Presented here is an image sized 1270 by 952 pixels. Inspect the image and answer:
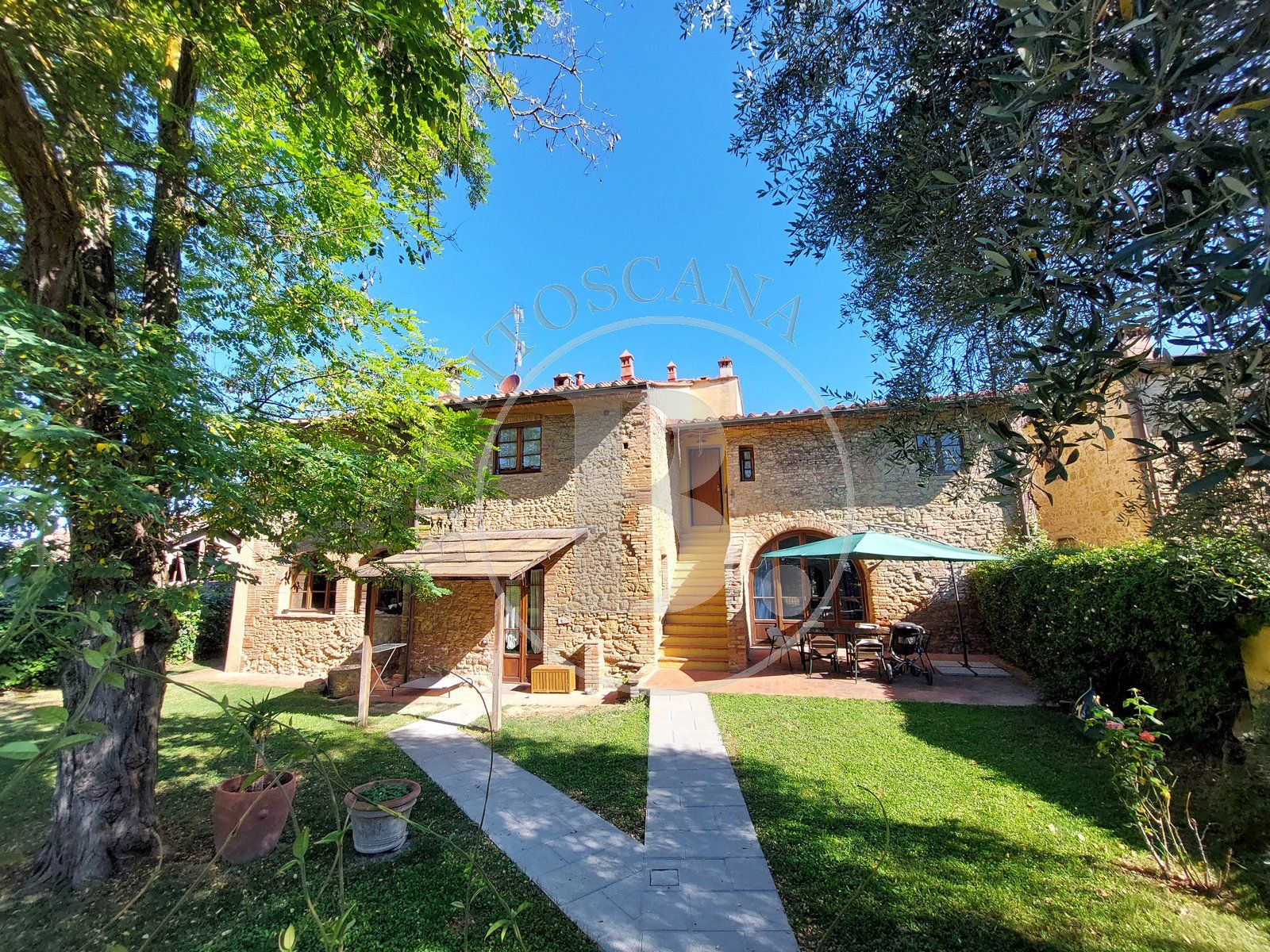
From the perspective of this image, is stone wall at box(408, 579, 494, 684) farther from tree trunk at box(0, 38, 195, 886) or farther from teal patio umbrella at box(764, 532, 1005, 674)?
tree trunk at box(0, 38, 195, 886)

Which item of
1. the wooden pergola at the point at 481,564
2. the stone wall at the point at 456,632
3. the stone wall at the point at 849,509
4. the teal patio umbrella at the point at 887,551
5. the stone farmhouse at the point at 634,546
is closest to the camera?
the wooden pergola at the point at 481,564

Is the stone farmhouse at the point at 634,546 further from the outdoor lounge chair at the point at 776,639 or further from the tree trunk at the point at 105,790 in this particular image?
Answer: the tree trunk at the point at 105,790

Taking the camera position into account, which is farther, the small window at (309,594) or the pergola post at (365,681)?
the small window at (309,594)

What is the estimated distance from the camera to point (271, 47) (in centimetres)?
375

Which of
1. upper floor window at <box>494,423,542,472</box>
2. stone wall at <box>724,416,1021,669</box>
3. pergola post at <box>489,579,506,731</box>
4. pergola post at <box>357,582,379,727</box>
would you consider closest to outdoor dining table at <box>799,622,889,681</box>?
stone wall at <box>724,416,1021,669</box>

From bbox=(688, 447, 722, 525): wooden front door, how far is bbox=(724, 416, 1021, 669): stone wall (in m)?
2.91

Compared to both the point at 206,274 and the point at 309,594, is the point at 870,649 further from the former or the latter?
the point at 309,594

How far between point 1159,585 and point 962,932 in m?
4.10

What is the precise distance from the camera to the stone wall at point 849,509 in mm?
11328

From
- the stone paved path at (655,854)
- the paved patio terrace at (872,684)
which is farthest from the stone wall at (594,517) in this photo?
the stone paved path at (655,854)

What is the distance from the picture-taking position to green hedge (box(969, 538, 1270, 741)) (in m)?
4.79

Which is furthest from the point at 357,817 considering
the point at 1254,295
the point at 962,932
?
the point at 1254,295

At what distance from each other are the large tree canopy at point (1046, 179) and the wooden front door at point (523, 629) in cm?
865

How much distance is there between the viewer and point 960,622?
10336mm
